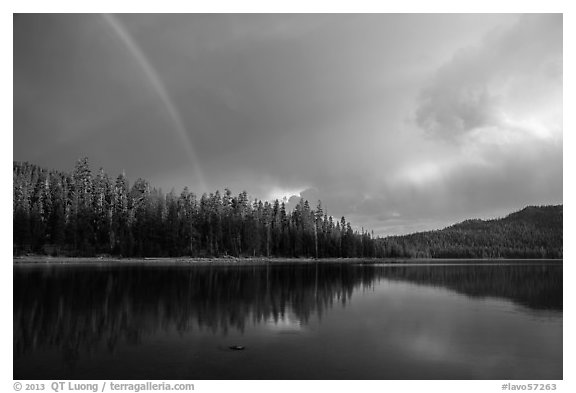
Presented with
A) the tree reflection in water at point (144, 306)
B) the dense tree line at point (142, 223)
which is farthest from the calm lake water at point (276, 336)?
the dense tree line at point (142, 223)

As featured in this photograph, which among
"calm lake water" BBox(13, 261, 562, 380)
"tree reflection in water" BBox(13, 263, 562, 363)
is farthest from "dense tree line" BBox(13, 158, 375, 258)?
"calm lake water" BBox(13, 261, 562, 380)

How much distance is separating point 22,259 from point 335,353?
92203 millimetres

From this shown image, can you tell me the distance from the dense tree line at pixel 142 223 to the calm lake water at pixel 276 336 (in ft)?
238

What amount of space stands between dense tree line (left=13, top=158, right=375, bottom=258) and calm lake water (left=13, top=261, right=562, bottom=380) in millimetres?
72548

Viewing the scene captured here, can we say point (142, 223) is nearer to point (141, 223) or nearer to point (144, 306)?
point (141, 223)

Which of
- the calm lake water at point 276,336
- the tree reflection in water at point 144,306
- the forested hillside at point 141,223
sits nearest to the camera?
the calm lake water at point 276,336

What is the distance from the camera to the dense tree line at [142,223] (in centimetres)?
10931

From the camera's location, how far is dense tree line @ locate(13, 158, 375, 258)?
109312 mm

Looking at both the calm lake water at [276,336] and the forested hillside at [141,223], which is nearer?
the calm lake water at [276,336]

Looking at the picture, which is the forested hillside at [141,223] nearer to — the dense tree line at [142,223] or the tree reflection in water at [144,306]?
the dense tree line at [142,223]

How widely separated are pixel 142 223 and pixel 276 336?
352ft
